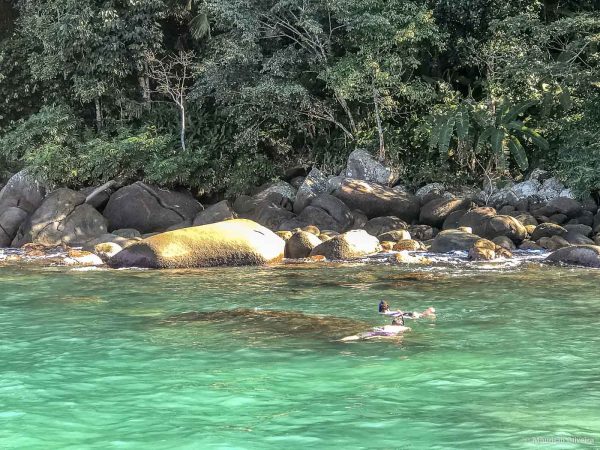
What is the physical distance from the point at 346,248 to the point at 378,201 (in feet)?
15.2

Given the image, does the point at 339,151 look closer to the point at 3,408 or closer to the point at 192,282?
the point at 192,282

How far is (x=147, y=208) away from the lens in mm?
21719

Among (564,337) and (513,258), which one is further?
(513,258)

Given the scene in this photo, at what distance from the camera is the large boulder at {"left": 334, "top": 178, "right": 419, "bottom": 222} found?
20.0 meters

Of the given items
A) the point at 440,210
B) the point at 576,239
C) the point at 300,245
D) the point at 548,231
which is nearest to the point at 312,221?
the point at 440,210

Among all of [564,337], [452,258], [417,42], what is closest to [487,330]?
[564,337]

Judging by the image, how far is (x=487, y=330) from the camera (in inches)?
322

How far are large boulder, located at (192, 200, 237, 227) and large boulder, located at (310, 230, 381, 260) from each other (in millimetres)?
5286

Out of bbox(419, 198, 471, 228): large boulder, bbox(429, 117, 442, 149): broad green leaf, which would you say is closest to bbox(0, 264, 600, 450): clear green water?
bbox(419, 198, 471, 228): large boulder

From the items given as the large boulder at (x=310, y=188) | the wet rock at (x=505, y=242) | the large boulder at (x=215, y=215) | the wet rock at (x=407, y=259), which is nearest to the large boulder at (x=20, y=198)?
the large boulder at (x=215, y=215)

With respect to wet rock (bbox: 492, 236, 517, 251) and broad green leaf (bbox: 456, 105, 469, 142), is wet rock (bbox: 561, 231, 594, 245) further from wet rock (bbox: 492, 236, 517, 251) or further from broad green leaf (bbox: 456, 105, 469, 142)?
broad green leaf (bbox: 456, 105, 469, 142)

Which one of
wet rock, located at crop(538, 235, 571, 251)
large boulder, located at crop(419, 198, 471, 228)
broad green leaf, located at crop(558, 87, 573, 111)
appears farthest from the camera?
large boulder, located at crop(419, 198, 471, 228)

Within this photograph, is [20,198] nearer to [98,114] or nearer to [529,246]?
[98,114]

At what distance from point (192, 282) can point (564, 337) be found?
6646 millimetres
